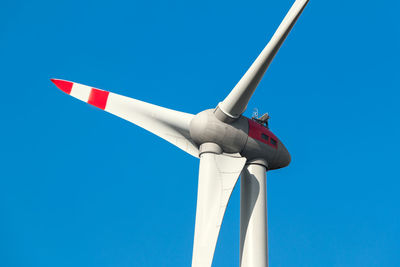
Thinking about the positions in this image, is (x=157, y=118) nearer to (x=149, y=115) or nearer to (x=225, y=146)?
(x=149, y=115)

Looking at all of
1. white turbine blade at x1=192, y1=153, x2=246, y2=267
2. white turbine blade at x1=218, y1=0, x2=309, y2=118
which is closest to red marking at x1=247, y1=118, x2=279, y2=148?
white turbine blade at x1=218, y1=0, x2=309, y2=118

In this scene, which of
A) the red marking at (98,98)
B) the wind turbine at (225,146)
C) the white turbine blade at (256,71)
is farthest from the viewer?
the red marking at (98,98)

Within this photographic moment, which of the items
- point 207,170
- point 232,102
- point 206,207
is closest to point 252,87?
point 232,102

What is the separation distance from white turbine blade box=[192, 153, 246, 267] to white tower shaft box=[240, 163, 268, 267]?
1465 millimetres

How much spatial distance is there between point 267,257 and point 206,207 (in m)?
3.36

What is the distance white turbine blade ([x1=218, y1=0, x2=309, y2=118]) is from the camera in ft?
61.0

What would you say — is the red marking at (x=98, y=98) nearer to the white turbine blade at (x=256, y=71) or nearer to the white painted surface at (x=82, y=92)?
the white painted surface at (x=82, y=92)

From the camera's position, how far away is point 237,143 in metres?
19.6

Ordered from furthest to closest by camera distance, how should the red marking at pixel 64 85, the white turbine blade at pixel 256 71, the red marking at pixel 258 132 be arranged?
1. the red marking at pixel 64 85
2. the red marking at pixel 258 132
3. the white turbine blade at pixel 256 71

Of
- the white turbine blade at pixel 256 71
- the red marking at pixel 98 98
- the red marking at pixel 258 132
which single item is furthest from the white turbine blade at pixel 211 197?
the red marking at pixel 98 98

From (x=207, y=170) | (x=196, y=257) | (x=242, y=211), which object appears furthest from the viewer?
(x=242, y=211)

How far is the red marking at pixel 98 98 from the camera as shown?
69.9 ft

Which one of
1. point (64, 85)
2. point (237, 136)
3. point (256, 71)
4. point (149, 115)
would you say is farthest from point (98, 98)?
point (256, 71)

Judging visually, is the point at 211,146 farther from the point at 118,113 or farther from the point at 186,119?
the point at 118,113
